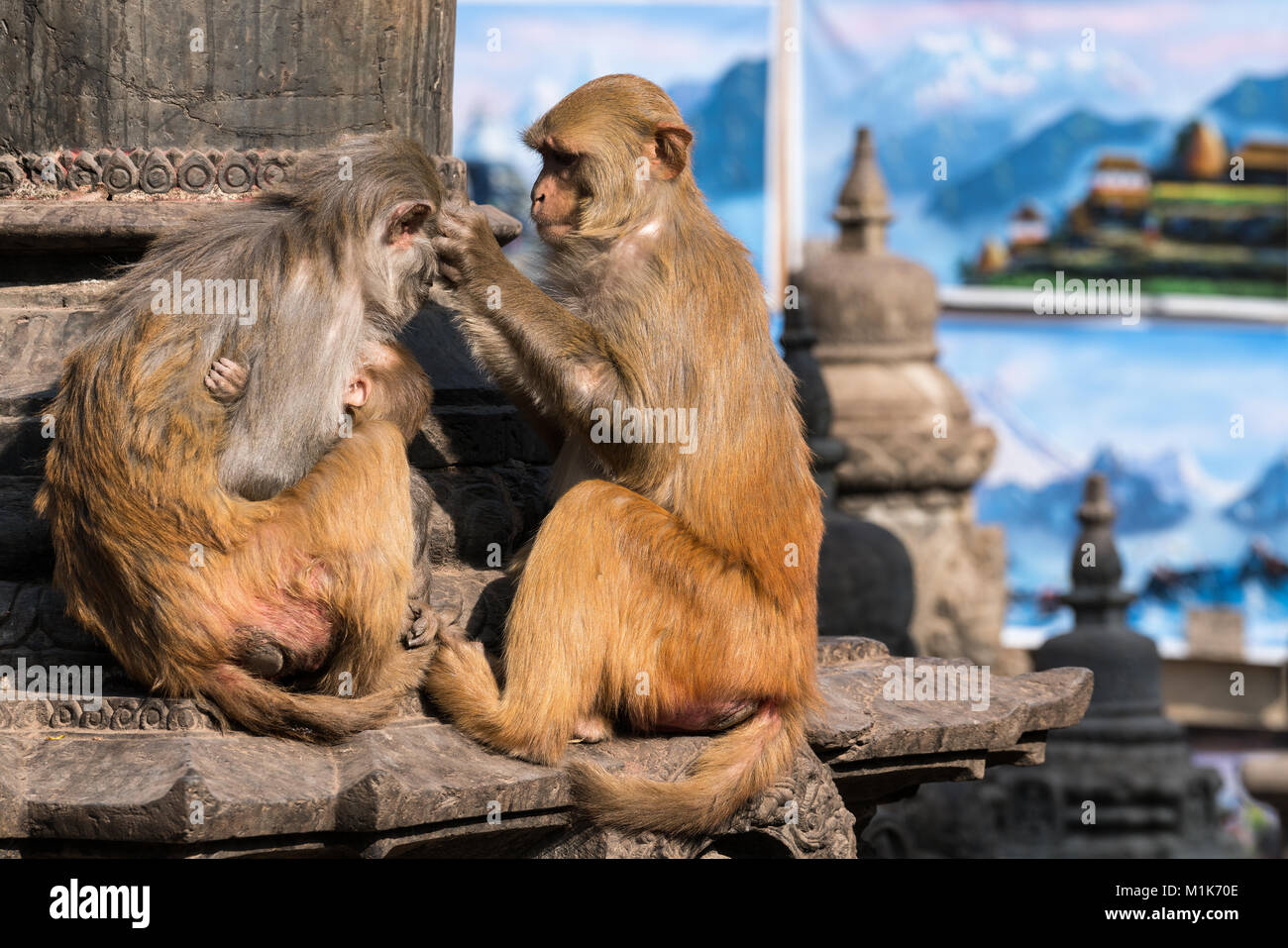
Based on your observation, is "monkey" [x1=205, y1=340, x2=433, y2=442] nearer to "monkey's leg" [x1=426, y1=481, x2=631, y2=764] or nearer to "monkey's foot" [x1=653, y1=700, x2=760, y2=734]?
"monkey's leg" [x1=426, y1=481, x2=631, y2=764]

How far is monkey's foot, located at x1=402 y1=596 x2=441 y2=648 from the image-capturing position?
466 centimetres

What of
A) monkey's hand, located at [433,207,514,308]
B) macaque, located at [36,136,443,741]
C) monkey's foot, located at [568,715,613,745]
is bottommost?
monkey's foot, located at [568,715,613,745]

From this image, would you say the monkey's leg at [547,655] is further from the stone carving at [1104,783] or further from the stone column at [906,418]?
the stone column at [906,418]

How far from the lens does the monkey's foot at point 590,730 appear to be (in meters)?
4.72

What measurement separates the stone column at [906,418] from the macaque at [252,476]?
772cm

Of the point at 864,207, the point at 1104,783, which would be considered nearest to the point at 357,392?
the point at 1104,783

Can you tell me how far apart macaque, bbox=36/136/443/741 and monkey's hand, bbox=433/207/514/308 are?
0.13 m
